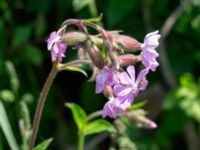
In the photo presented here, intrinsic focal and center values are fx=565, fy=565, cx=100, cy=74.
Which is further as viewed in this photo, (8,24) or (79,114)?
(8,24)

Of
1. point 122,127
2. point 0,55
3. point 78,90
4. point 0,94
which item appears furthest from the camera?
point 78,90

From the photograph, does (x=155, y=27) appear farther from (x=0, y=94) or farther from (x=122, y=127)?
(x=122, y=127)

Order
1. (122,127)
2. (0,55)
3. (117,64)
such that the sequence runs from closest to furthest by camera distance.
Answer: (117,64) → (122,127) → (0,55)

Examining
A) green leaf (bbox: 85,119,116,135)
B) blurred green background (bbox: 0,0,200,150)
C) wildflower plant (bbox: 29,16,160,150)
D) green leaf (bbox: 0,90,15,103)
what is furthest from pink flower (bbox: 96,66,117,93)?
blurred green background (bbox: 0,0,200,150)

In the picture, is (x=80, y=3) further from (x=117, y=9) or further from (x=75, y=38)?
(x=75, y=38)

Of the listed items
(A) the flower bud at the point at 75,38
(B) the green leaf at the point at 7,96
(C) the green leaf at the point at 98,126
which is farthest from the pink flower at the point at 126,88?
(B) the green leaf at the point at 7,96

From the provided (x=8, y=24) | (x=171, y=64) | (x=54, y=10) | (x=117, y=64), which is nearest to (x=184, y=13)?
(x=171, y=64)

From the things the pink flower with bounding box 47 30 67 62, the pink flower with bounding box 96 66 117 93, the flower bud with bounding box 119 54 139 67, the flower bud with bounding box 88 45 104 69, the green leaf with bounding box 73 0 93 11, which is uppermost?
the pink flower with bounding box 47 30 67 62

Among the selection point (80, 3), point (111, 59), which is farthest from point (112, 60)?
point (80, 3)

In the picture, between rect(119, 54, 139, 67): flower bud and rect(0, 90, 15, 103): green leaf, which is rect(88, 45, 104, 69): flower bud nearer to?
rect(119, 54, 139, 67): flower bud
